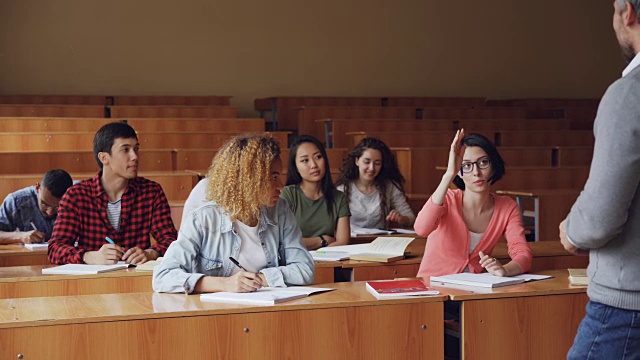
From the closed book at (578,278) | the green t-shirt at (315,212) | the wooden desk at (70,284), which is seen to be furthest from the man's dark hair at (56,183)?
the closed book at (578,278)

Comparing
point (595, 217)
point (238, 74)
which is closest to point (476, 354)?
point (595, 217)

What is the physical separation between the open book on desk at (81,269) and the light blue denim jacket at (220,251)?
605mm

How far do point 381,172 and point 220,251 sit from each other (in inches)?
104

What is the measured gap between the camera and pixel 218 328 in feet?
8.43

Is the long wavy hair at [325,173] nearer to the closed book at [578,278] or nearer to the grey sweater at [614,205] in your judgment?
the closed book at [578,278]

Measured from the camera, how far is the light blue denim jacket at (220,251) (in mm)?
2891

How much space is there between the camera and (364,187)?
547cm

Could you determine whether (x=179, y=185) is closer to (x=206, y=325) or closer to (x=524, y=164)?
(x=524, y=164)

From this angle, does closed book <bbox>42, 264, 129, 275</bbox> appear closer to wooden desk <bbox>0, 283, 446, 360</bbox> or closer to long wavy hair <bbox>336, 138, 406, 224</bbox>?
wooden desk <bbox>0, 283, 446, 360</bbox>

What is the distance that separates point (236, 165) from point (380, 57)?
973 cm

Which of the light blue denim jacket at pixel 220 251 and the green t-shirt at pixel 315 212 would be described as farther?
the green t-shirt at pixel 315 212

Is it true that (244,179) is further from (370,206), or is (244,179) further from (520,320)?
(370,206)

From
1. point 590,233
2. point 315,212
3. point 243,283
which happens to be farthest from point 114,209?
point 590,233

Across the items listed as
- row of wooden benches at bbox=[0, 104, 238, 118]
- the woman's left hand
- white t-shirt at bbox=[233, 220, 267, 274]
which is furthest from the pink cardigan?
row of wooden benches at bbox=[0, 104, 238, 118]
